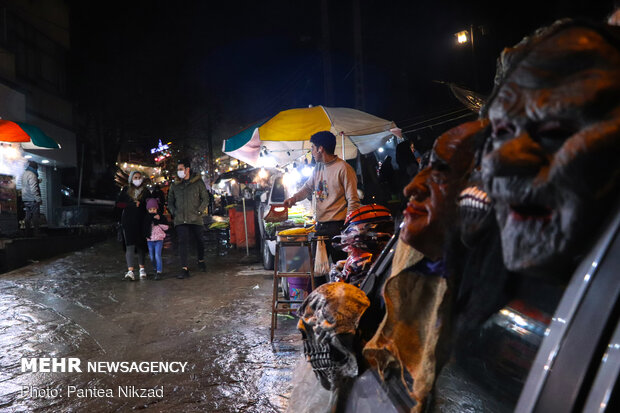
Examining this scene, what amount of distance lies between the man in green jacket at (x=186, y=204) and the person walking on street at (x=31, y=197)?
5950mm

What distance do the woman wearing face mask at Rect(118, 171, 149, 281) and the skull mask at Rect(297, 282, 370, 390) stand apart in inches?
285

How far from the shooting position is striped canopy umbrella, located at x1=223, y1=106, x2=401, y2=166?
717 cm

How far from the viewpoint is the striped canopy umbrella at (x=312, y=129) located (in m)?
7.17

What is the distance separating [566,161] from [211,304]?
253 inches

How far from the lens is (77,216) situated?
1441 centimetres

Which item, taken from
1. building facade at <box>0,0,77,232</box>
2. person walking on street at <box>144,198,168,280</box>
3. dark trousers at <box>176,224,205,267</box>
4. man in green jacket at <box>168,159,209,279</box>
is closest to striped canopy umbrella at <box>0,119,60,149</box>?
building facade at <box>0,0,77,232</box>

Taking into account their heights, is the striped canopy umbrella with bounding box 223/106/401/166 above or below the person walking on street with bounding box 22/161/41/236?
above

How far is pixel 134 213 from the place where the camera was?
824 cm

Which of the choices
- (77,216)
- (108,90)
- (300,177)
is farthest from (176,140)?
(300,177)

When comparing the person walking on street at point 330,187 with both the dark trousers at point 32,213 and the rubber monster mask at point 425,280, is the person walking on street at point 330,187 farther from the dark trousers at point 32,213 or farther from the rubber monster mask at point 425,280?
the dark trousers at point 32,213

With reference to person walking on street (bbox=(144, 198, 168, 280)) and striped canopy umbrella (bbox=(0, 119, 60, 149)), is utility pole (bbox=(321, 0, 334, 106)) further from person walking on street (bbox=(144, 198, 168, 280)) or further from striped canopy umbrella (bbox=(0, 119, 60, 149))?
striped canopy umbrella (bbox=(0, 119, 60, 149))

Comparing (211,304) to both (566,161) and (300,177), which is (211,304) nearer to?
(300,177)

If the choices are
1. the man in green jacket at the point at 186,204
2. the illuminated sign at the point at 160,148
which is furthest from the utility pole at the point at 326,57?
the illuminated sign at the point at 160,148

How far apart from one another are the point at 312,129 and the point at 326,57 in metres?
8.67
